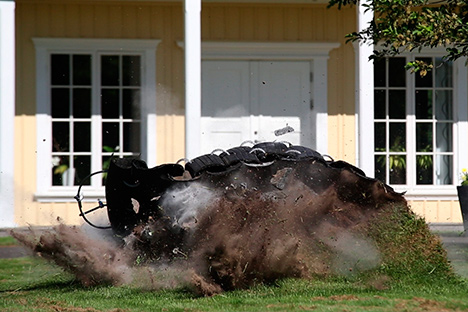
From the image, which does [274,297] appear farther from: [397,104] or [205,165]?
[397,104]

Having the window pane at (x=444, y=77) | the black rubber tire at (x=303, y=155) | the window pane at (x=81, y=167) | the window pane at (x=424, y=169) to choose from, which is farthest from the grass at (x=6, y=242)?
the window pane at (x=444, y=77)

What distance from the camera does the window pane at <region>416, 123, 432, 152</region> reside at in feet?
52.4

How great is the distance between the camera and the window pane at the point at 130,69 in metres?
15.3

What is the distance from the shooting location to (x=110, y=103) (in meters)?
15.3

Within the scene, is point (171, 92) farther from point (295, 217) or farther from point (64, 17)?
point (295, 217)

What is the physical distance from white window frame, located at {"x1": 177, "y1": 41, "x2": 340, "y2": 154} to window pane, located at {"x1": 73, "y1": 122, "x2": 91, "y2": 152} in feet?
7.59

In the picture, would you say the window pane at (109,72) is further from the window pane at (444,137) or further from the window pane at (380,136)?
the window pane at (444,137)

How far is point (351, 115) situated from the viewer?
1573cm

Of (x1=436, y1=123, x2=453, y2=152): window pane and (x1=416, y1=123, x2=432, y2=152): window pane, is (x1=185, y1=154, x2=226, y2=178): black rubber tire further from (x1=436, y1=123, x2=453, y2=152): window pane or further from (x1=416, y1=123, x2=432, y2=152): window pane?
(x1=436, y1=123, x2=453, y2=152): window pane

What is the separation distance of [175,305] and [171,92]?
947 cm

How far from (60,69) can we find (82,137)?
1.19 meters

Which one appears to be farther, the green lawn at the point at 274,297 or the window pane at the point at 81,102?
the window pane at the point at 81,102

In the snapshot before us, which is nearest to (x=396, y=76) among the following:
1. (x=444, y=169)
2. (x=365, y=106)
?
(x=444, y=169)

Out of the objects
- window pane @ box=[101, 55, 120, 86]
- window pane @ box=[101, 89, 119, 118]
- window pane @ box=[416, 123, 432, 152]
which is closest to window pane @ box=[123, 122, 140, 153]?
window pane @ box=[101, 89, 119, 118]
